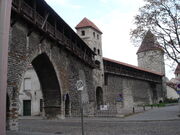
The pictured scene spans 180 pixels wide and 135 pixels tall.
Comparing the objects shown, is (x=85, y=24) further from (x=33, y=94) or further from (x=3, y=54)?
(x=3, y=54)

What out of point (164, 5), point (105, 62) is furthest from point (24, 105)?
point (164, 5)

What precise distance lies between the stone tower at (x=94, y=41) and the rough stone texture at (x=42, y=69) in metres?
3.41

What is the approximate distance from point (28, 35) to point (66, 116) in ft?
26.4

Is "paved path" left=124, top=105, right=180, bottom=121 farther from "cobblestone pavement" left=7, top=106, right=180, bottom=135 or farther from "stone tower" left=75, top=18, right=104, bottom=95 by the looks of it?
"stone tower" left=75, top=18, right=104, bottom=95

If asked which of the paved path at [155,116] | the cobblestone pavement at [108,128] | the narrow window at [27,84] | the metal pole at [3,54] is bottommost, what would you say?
the paved path at [155,116]

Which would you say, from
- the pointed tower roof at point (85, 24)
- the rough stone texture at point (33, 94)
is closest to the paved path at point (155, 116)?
the rough stone texture at point (33, 94)

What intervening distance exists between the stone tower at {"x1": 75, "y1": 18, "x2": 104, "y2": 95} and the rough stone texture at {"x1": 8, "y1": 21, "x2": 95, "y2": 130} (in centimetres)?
Answer: 341

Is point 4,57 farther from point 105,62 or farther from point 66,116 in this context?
point 105,62

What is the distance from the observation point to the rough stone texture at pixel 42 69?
10.0 meters

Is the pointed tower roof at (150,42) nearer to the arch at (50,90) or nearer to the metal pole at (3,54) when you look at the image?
the arch at (50,90)

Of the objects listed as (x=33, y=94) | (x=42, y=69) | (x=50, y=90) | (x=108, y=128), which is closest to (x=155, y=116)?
(x=108, y=128)

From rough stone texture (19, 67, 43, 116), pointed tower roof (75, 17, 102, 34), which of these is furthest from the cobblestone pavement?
pointed tower roof (75, 17, 102, 34)

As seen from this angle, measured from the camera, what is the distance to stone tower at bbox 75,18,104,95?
28019 millimetres

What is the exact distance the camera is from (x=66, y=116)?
57.4 ft
